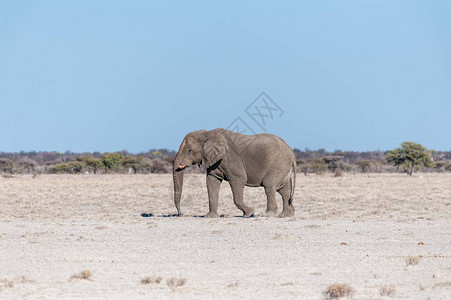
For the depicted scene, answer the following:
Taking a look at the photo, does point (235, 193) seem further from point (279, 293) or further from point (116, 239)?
point (279, 293)

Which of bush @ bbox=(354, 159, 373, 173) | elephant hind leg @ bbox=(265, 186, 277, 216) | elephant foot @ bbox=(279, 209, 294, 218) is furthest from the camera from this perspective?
bush @ bbox=(354, 159, 373, 173)

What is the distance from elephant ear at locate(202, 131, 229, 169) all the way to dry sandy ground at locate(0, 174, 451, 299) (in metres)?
1.51

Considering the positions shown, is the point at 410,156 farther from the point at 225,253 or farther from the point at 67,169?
the point at 225,253

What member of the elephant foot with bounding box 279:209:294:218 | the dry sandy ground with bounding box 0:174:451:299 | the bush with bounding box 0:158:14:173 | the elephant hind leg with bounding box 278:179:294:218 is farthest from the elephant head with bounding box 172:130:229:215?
the bush with bounding box 0:158:14:173

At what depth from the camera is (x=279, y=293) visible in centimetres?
901

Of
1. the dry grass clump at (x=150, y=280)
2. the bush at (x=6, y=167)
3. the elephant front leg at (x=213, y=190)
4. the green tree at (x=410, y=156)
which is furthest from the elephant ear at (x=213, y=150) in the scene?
the bush at (x=6, y=167)

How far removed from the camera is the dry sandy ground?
9.36m

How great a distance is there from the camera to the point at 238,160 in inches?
759

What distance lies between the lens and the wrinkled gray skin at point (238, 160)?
19203 mm

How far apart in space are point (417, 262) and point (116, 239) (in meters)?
6.15

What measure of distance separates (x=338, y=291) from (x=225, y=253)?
168 inches

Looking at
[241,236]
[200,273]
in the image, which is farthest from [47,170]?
[200,273]

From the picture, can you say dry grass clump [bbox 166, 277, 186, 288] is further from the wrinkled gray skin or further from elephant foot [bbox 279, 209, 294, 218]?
elephant foot [bbox 279, 209, 294, 218]

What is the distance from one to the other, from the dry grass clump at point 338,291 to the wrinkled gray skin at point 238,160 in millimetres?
10292
